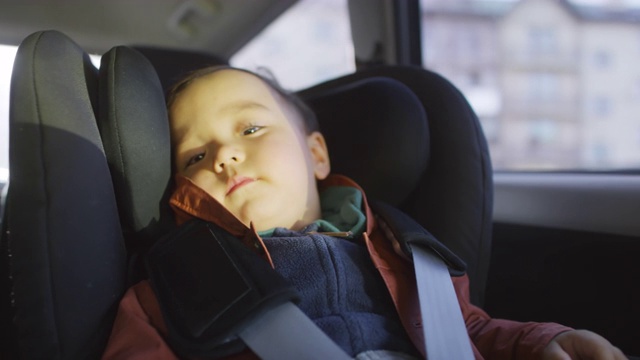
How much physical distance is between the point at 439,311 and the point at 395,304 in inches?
3.1

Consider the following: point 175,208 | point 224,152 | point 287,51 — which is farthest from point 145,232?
point 287,51

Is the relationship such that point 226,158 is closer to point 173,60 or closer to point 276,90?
point 276,90

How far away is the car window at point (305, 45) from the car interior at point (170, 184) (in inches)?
12.7

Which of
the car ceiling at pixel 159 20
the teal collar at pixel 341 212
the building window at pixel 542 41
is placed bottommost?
the teal collar at pixel 341 212

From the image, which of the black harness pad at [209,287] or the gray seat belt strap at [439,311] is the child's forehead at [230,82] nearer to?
the black harness pad at [209,287]

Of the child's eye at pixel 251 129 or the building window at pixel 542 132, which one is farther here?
the building window at pixel 542 132

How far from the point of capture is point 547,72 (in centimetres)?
190

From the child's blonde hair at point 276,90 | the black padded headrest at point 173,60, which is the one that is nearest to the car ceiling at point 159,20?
the black padded headrest at point 173,60

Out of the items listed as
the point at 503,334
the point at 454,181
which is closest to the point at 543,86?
the point at 454,181

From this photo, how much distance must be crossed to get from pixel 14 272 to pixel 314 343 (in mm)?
455

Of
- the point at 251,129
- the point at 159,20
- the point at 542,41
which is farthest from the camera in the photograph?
the point at 159,20

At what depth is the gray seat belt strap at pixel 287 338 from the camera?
0.88 metres

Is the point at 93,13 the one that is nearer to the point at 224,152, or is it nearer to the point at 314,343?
the point at 224,152

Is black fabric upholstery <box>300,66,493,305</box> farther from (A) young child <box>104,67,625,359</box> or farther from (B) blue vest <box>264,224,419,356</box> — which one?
A: (B) blue vest <box>264,224,419,356</box>
